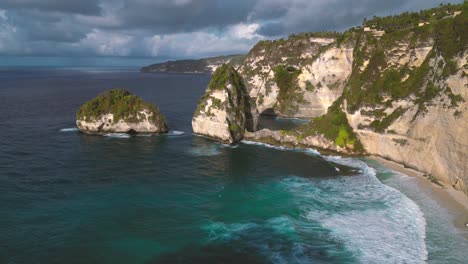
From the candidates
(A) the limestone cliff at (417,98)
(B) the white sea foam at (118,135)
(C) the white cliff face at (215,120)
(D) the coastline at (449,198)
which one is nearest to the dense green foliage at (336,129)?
(A) the limestone cliff at (417,98)

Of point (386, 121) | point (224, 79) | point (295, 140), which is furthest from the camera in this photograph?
point (224, 79)

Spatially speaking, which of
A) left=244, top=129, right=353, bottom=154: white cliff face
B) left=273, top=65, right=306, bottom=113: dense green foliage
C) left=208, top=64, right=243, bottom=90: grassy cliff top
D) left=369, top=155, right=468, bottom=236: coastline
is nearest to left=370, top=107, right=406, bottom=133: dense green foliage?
left=244, top=129, right=353, bottom=154: white cliff face

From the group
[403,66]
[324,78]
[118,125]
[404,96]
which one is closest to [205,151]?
[118,125]

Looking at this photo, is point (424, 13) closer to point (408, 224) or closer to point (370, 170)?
point (370, 170)

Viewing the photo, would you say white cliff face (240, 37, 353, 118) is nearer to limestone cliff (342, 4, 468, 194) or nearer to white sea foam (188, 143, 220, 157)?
limestone cliff (342, 4, 468, 194)

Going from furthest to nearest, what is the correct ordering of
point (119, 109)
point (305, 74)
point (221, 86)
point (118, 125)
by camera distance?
point (305, 74) < point (119, 109) < point (118, 125) < point (221, 86)

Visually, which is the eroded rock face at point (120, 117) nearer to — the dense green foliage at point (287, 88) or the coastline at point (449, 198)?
the dense green foliage at point (287, 88)

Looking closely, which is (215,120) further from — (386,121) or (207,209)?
(207,209)
